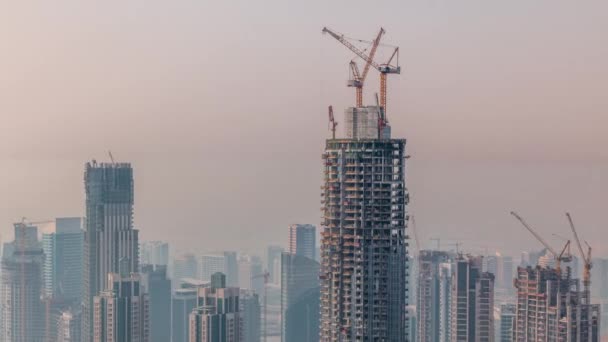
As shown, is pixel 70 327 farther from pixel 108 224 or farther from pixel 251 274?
pixel 108 224

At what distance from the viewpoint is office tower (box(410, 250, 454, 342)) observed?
24.4 metres

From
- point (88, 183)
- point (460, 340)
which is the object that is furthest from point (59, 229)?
point (460, 340)

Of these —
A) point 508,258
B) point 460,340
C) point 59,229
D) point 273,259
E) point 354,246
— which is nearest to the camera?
point 354,246

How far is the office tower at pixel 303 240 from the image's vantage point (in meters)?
21.9

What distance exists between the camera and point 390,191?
1848 cm

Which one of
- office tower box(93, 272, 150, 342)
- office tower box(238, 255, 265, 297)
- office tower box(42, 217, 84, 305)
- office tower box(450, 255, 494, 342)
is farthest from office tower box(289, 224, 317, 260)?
office tower box(42, 217, 84, 305)

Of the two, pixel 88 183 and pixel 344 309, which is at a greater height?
pixel 88 183

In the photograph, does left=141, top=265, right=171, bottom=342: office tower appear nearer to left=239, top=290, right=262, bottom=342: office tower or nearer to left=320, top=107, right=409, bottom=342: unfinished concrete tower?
left=239, top=290, right=262, bottom=342: office tower

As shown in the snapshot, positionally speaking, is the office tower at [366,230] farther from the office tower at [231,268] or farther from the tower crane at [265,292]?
the tower crane at [265,292]

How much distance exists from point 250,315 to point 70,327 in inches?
161

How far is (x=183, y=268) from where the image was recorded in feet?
100

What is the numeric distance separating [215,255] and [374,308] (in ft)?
29.4

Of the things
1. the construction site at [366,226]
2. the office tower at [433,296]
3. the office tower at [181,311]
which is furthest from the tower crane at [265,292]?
the construction site at [366,226]

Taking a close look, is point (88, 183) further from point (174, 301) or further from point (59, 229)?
point (174, 301)
